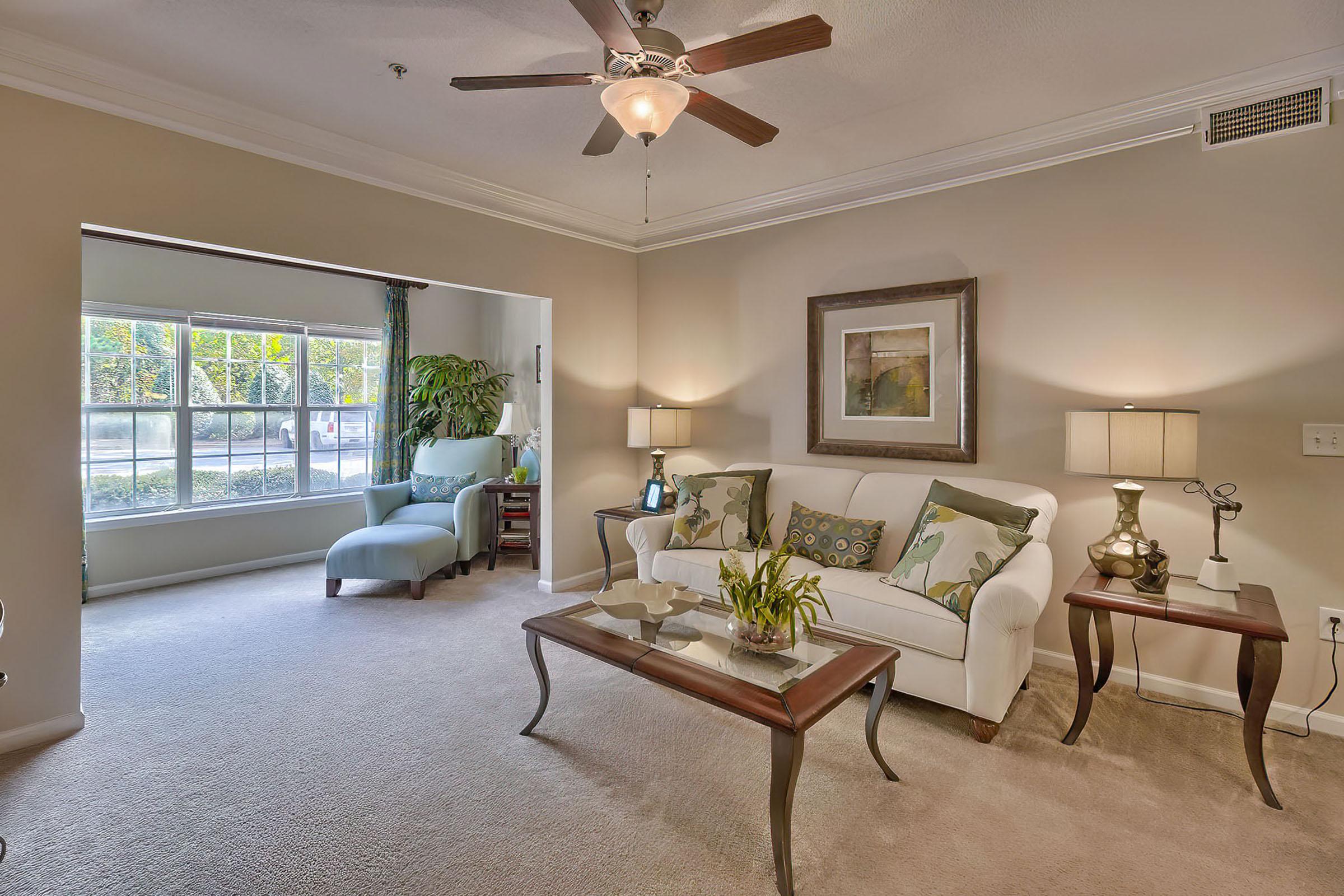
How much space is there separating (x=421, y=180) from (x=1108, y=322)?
12.1 ft

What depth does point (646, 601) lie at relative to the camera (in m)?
2.52

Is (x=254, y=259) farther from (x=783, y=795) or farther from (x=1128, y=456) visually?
(x=1128, y=456)

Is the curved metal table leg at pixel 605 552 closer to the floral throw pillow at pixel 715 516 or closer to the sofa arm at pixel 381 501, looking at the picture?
the floral throw pillow at pixel 715 516

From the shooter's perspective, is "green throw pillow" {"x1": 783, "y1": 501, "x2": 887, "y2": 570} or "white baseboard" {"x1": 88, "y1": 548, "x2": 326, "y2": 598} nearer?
"green throw pillow" {"x1": 783, "y1": 501, "x2": 887, "y2": 570}

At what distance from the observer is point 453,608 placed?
413 centimetres

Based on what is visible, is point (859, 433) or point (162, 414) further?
point (162, 414)

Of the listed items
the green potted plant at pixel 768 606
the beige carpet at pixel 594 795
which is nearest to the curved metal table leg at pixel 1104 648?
the beige carpet at pixel 594 795

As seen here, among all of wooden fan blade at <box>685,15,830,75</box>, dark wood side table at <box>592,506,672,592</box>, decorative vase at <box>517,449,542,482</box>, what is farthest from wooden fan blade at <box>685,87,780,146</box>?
decorative vase at <box>517,449,542,482</box>

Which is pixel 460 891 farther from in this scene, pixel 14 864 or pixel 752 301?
pixel 752 301

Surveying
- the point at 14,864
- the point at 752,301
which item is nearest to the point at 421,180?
the point at 752,301

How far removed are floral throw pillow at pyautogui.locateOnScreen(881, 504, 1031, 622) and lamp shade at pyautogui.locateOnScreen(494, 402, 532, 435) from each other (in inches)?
138

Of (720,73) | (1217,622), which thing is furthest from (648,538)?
(1217,622)

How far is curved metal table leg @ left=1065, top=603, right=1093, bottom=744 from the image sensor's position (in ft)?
8.07

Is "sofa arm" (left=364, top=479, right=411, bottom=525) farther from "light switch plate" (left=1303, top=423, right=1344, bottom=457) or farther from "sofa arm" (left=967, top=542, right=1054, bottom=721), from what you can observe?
"light switch plate" (left=1303, top=423, right=1344, bottom=457)
